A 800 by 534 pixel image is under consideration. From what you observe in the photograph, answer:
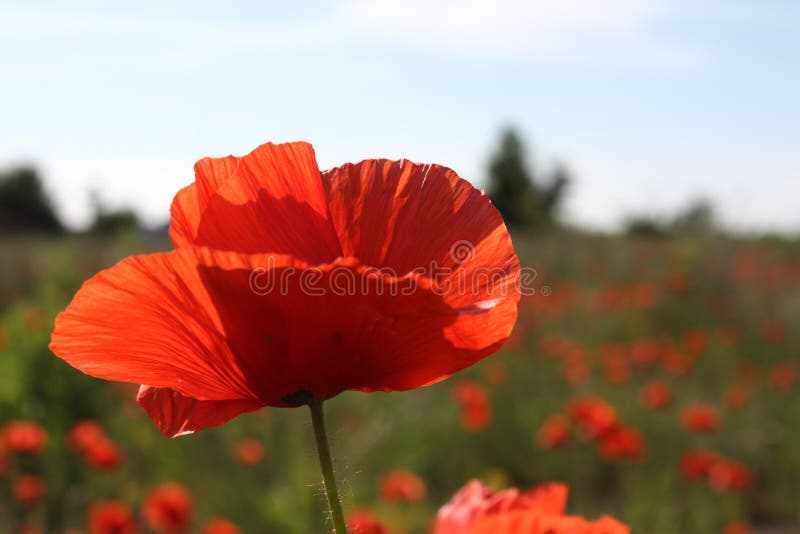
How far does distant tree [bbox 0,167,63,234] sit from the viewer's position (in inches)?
1379

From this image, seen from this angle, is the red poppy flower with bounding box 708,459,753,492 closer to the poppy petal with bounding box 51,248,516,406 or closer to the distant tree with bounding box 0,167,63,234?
the poppy petal with bounding box 51,248,516,406

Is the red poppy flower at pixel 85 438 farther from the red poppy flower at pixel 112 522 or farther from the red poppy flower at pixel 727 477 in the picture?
the red poppy flower at pixel 727 477

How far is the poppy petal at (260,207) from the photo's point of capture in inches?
19.3

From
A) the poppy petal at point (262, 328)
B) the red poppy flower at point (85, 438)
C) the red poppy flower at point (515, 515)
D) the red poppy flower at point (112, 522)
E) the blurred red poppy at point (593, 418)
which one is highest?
the poppy petal at point (262, 328)

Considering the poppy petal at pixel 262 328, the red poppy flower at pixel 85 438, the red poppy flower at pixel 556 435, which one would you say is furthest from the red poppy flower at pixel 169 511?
the poppy petal at pixel 262 328

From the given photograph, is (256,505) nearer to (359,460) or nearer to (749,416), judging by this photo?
(359,460)

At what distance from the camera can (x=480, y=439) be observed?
520 cm

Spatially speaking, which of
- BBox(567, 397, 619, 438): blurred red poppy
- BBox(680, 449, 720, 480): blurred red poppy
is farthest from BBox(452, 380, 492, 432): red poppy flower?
BBox(680, 449, 720, 480): blurred red poppy

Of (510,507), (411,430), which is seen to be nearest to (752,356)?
(411,430)

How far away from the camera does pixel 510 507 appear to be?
1.71 feet

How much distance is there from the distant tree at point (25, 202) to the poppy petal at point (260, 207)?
37.4m

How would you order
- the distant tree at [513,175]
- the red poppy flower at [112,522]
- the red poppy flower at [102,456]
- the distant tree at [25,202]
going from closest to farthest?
the red poppy flower at [112,522]
the red poppy flower at [102,456]
the distant tree at [513,175]
the distant tree at [25,202]

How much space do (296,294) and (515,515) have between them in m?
0.17

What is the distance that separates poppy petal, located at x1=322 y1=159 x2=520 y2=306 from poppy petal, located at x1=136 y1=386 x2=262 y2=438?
0.12m
